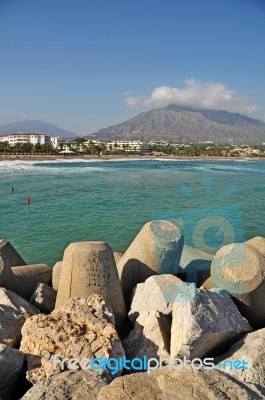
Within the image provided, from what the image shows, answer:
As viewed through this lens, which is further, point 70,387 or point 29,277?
point 29,277

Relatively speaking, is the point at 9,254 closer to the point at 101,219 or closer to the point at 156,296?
the point at 156,296

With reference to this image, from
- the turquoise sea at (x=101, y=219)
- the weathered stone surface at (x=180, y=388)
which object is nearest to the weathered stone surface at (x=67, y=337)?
the weathered stone surface at (x=180, y=388)

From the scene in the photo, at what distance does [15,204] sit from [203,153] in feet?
413

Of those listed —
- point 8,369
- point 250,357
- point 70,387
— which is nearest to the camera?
point 70,387

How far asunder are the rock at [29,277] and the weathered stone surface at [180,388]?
11.6 feet

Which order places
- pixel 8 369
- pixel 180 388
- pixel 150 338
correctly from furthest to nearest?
pixel 150 338, pixel 8 369, pixel 180 388

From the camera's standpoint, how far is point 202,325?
388 cm

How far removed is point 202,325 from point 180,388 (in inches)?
47.5

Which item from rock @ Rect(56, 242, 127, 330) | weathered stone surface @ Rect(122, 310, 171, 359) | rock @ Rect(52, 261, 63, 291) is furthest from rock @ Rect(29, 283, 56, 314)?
weathered stone surface @ Rect(122, 310, 171, 359)

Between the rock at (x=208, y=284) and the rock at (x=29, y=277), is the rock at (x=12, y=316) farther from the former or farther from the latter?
the rock at (x=208, y=284)

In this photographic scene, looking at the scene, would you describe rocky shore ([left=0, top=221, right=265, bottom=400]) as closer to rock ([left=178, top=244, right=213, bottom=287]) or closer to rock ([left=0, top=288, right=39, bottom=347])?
rock ([left=0, top=288, right=39, bottom=347])

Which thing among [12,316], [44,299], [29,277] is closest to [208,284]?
[44,299]

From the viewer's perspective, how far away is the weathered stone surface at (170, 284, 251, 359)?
151 inches

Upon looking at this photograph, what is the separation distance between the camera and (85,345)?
3791mm
